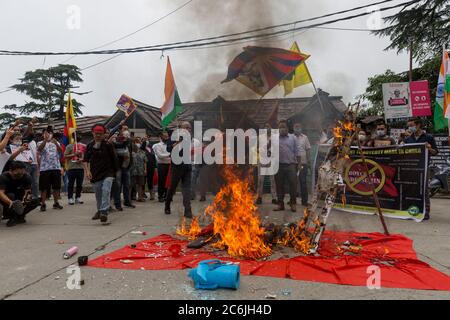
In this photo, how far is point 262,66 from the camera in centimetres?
809

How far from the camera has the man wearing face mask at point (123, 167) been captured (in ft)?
26.8

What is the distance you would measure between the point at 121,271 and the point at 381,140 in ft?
20.8

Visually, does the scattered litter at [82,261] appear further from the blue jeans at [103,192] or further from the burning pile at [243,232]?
the blue jeans at [103,192]

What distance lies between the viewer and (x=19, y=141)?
7750 mm

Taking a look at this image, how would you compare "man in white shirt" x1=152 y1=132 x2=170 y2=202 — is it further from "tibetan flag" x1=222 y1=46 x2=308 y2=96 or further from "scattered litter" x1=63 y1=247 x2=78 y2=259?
"scattered litter" x1=63 y1=247 x2=78 y2=259

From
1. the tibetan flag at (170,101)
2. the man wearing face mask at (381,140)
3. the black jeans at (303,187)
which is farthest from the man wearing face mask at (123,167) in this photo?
the man wearing face mask at (381,140)

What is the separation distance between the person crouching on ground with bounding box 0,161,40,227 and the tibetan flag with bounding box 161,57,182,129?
4.23 meters

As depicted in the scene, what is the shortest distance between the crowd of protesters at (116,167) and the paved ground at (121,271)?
47 cm

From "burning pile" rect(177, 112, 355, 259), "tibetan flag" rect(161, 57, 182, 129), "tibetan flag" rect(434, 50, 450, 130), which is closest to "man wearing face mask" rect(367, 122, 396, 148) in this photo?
"tibetan flag" rect(434, 50, 450, 130)

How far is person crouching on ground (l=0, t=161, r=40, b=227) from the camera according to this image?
657 cm

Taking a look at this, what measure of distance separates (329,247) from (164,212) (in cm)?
403

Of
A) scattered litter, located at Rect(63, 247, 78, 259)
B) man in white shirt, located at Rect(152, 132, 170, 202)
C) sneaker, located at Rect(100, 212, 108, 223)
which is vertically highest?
man in white shirt, located at Rect(152, 132, 170, 202)
